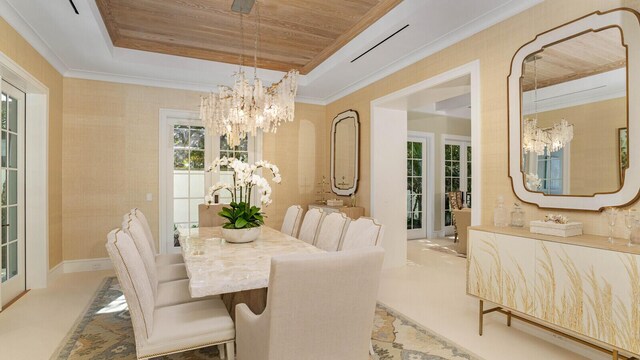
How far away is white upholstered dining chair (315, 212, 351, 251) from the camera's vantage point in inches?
109

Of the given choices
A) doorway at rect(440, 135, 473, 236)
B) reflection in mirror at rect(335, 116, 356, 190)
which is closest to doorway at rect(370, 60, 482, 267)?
reflection in mirror at rect(335, 116, 356, 190)

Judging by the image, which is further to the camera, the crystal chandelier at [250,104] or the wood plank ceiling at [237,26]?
the wood plank ceiling at [237,26]

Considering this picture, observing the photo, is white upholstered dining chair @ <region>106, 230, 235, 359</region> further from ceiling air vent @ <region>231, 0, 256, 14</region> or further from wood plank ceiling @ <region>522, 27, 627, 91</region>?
wood plank ceiling @ <region>522, 27, 627, 91</region>

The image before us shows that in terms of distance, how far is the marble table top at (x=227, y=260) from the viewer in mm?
1725

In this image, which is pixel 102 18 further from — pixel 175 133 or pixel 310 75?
pixel 310 75

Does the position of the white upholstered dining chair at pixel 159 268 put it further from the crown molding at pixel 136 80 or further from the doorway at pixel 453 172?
the doorway at pixel 453 172

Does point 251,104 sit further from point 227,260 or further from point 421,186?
point 421,186

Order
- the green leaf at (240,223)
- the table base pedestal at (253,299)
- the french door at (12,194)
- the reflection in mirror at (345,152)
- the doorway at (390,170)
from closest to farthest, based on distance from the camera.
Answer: the table base pedestal at (253,299)
the green leaf at (240,223)
the french door at (12,194)
the doorway at (390,170)
the reflection in mirror at (345,152)

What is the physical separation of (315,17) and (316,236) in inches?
84.8

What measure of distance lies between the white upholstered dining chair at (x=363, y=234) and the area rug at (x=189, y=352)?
75cm

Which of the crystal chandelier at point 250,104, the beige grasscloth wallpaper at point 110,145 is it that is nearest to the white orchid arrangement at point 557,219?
the beige grasscloth wallpaper at point 110,145

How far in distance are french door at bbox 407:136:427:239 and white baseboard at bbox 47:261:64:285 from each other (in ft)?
19.1

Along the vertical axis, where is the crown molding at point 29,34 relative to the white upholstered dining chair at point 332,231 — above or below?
above

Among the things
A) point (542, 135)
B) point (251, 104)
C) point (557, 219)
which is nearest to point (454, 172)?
point (542, 135)
